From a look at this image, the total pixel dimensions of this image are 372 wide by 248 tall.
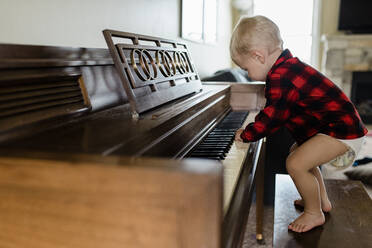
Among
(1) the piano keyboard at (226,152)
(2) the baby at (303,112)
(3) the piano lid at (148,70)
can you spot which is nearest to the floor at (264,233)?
(2) the baby at (303,112)

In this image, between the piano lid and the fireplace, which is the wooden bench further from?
the fireplace

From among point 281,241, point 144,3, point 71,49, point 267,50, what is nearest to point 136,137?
point 71,49

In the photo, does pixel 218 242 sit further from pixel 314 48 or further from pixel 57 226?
pixel 314 48

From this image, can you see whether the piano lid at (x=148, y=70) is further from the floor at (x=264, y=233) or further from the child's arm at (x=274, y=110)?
the floor at (x=264, y=233)

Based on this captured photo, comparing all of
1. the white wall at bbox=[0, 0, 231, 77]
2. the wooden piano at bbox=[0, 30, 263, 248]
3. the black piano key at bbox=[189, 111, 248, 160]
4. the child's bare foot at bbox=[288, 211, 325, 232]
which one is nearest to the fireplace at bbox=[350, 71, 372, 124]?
the white wall at bbox=[0, 0, 231, 77]

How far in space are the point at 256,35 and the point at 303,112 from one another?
0.40 metres

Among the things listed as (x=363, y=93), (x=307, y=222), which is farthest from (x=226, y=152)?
(x=363, y=93)

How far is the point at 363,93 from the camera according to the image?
19.7ft

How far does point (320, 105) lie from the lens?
1.49 meters

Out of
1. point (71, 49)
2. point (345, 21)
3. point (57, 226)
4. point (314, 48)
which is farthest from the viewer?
point (314, 48)

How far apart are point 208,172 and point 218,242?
0.14 m

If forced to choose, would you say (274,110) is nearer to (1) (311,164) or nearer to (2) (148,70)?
(1) (311,164)

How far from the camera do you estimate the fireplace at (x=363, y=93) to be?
5.75 metres

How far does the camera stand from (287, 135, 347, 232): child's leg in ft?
4.59
